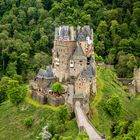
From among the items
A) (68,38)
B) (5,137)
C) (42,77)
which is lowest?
(5,137)

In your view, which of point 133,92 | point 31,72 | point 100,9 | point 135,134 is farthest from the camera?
point 100,9

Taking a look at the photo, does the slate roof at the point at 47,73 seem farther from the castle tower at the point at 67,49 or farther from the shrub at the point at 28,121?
the shrub at the point at 28,121

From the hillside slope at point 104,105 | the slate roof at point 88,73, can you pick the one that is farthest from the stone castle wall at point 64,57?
the hillside slope at point 104,105

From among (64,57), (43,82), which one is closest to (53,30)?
(43,82)

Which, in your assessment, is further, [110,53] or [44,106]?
[110,53]

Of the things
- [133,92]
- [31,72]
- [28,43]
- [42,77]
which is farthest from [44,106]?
[28,43]

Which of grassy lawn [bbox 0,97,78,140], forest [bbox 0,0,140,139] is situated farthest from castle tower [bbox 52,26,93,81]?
forest [bbox 0,0,140,139]

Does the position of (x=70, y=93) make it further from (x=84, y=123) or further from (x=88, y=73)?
(x=84, y=123)

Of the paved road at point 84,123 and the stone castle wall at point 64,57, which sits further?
the stone castle wall at point 64,57

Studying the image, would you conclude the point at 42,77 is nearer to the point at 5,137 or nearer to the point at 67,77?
the point at 67,77
